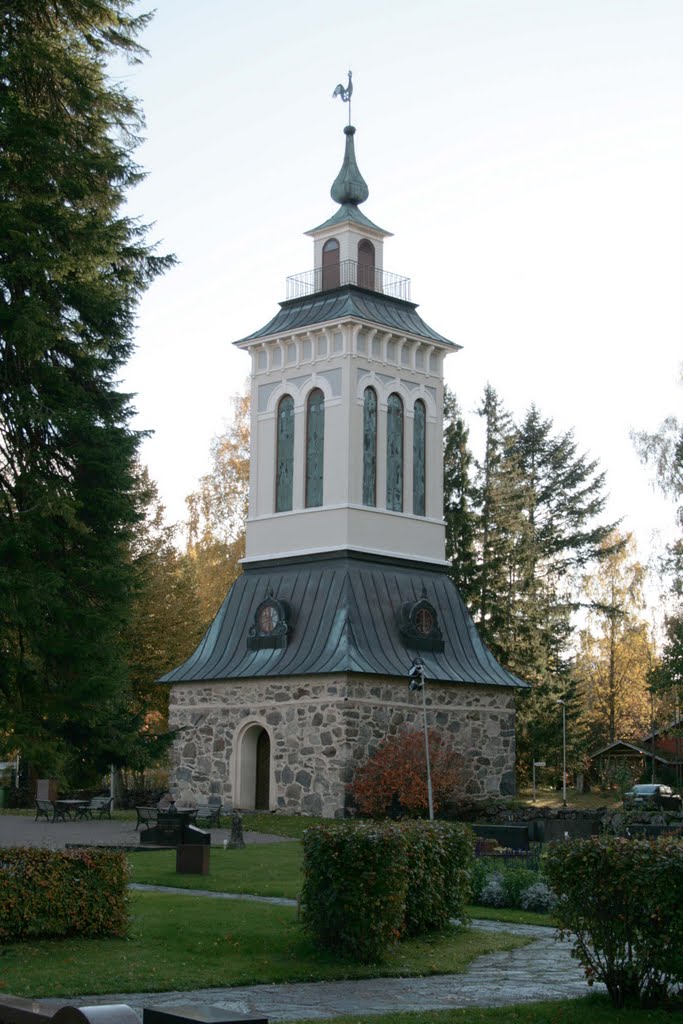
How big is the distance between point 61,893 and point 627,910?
5237 mm

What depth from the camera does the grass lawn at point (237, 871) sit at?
17.0 meters

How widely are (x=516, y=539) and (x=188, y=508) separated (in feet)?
38.7

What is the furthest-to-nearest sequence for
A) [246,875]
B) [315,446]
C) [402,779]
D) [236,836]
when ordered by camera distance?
[315,446], [402,779], [236,836], [246,875]

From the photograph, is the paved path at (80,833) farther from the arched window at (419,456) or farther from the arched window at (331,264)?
the arched window at (331,264)

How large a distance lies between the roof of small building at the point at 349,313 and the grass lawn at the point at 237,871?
14730mm

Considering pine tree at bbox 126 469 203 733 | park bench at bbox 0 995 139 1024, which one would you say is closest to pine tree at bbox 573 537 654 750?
pine tree at bbox 126 469 203 733

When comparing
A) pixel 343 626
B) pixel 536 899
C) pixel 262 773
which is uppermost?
pixel 343 626

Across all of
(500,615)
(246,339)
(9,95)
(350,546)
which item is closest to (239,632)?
(350,546)

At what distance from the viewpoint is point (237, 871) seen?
Result: 61.9ft

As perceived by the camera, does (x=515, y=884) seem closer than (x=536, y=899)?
No

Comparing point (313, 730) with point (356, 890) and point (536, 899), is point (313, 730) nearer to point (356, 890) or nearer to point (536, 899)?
point (536, 899)

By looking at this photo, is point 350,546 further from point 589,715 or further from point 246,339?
point 589,715

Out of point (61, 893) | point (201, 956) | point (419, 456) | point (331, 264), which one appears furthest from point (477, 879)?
point (331, 264)

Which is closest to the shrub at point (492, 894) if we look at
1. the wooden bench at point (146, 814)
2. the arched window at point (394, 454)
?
the wooden bench at point (146, 814)
